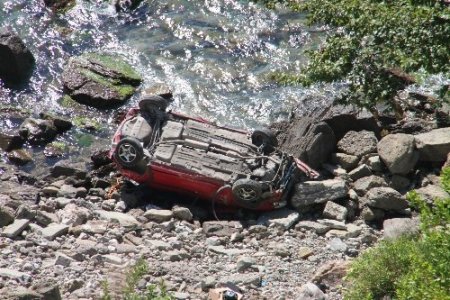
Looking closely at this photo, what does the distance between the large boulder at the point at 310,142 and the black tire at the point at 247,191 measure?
1638 millimetres

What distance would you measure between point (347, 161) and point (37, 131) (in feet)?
21.2

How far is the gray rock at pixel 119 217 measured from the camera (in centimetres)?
1409

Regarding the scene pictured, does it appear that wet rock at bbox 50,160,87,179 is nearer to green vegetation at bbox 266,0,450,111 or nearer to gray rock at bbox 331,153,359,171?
green vegetation at bbox 266,0,450,111

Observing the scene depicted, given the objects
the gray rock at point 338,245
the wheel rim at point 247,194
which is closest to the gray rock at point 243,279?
the gray rock at point 338,245

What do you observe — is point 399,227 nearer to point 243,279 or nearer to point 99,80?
point 243,279

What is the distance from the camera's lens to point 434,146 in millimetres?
15352

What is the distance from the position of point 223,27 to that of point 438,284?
1428 centimetres

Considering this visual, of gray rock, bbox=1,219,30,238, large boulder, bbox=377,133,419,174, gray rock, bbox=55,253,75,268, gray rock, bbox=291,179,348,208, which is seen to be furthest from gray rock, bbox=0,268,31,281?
large boulder, bbox=377,133,419,174

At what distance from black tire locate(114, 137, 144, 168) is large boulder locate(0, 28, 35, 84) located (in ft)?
17.9

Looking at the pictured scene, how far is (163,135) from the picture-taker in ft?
50.7

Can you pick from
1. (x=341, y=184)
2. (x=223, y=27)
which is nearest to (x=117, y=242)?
(x=341, y=184)

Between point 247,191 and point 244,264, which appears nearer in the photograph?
point 244,264

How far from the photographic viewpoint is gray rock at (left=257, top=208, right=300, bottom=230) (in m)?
14.4

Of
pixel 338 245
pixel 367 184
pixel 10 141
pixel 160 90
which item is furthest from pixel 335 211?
pixel 10 141
